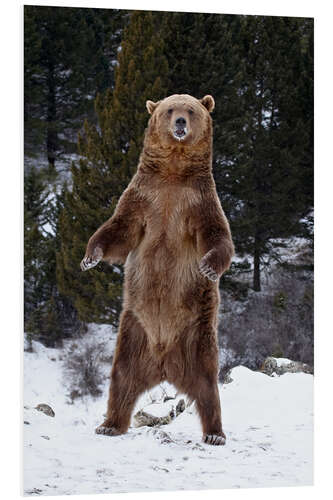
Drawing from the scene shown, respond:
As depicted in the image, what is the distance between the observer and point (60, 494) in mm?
6160

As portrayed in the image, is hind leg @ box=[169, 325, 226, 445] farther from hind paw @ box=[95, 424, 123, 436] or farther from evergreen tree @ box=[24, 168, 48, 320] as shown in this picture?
evergreen tree @ box=[24, 168, 48, 320]

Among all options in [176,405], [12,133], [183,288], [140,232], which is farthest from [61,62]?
[176,405]

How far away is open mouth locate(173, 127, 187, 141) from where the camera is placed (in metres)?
5.87

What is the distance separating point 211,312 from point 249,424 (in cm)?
119

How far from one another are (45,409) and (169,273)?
141cm

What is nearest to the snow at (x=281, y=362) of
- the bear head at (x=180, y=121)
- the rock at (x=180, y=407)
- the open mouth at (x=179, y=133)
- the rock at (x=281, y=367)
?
the rock at (x=281, y=367)

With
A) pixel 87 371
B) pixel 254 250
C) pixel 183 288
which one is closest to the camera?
pixel 183 288

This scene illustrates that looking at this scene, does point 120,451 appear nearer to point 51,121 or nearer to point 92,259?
point 92,259

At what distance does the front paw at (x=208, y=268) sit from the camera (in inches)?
219

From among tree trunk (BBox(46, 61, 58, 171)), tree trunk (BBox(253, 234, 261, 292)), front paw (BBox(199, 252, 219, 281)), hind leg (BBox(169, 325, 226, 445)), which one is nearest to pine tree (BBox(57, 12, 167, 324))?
tree trunk (BBox(46, 61, 58, 171))

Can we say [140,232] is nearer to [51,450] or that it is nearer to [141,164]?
[141,164]

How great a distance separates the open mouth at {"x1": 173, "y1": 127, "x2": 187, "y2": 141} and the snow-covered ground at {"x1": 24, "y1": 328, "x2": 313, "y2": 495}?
1.75 m

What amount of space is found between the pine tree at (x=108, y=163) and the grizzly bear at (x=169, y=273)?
0.72 metres

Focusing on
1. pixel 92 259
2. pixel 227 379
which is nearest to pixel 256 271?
pixel 227 379
